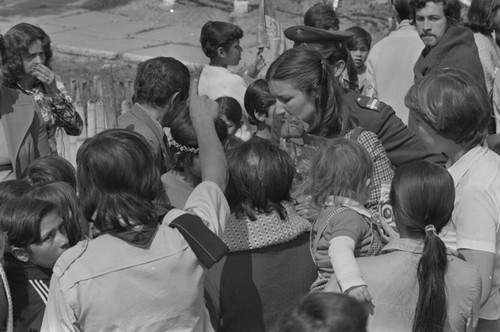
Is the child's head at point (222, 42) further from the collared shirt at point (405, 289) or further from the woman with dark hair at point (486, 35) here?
the collared shirt at point (405, 289)

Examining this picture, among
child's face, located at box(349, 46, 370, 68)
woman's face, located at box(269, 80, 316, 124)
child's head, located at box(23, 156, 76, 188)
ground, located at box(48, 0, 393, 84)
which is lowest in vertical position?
ground, located at box(48, 0, 393, 84)

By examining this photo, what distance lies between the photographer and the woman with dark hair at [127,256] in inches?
129

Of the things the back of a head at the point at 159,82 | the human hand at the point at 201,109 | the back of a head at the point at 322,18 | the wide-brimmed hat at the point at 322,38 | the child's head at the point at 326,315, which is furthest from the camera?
the back of a head at the point at 322,18

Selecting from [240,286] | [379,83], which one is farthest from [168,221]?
[379,83]

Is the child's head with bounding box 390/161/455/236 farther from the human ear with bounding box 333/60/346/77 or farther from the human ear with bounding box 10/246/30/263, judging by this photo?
the human ear with bounding box 333/60/346/77

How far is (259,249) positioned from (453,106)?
1.00 metres

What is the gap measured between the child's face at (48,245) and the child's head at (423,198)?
1525 mm

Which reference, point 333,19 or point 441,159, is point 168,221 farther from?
point 333,19

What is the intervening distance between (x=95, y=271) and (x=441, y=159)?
2132mm

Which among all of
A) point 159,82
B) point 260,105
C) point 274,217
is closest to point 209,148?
point 274,217

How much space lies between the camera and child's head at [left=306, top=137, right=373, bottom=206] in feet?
13.5

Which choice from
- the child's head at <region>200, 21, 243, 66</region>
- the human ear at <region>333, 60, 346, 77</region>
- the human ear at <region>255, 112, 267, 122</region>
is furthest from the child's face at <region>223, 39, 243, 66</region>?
the human ear at <region>333, 60, 346, 77</region>

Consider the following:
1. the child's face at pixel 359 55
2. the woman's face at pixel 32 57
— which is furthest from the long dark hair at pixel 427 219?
the child's face at pixel 359 55

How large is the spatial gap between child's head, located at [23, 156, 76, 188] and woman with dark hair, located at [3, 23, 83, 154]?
1.11 meters
